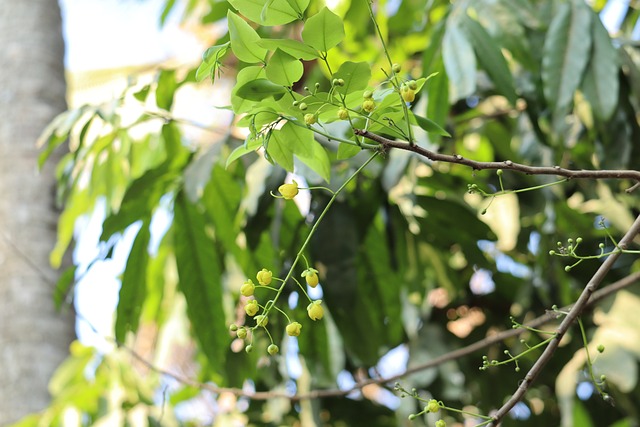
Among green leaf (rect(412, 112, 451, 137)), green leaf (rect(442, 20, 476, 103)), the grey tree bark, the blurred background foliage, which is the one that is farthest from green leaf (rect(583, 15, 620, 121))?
the grey tree bark

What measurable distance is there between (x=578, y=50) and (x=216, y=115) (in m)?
2.28

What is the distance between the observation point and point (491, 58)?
77 cm

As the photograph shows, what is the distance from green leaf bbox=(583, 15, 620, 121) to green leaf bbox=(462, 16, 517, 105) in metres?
0.08

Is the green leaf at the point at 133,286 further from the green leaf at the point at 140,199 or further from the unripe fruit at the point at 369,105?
the unripe fruit at the point at 369,105

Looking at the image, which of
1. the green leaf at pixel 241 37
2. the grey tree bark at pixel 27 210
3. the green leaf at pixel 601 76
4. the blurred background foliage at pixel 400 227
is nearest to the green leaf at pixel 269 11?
the green leaf at pixel 241 37

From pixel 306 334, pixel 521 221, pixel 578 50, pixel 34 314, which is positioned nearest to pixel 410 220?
pixel 521 221

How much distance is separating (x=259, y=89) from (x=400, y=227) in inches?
24.9

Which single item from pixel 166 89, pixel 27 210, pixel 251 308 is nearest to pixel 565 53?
pixel 166 89

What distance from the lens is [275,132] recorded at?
1.32 feet

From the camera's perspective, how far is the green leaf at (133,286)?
2.93ft

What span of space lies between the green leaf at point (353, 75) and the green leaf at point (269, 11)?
1.2 inches

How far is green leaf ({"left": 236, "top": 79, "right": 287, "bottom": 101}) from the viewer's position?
377 mm

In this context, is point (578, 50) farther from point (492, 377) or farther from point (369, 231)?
point (492, 377)

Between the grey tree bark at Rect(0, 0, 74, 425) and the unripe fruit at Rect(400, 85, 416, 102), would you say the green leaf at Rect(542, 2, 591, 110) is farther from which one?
the grey tree bark at Rect(0, 0, 74, 425)
